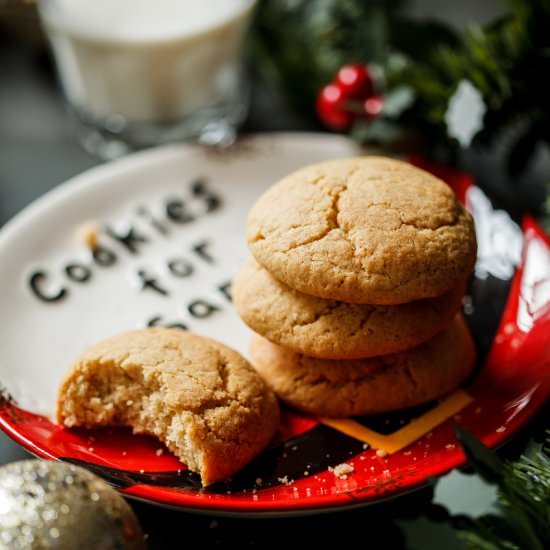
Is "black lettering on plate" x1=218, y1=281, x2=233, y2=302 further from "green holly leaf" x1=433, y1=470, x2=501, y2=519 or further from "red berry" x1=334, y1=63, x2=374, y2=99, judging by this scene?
"green holly leaf" x1=433, y1=470, x2=501, y2=519

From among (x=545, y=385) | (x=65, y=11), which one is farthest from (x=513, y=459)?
(x=65, y=11)

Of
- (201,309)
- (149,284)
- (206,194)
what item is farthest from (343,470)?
(206,194)

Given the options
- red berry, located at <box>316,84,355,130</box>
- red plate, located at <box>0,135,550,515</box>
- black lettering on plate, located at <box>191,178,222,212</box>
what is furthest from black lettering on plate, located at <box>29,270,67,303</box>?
red berry, located at <box>316,84,355,130</box>

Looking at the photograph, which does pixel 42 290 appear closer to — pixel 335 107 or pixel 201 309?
pixel 201 309

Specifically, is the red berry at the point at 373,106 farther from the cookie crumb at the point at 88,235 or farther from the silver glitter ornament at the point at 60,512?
the silver glitter ornament at the point at 60,512

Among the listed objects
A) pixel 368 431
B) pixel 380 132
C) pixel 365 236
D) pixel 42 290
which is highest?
pixel 365 236

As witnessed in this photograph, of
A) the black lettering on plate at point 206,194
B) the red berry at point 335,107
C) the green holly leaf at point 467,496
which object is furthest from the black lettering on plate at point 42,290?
the green holly leaf at point 467,496
